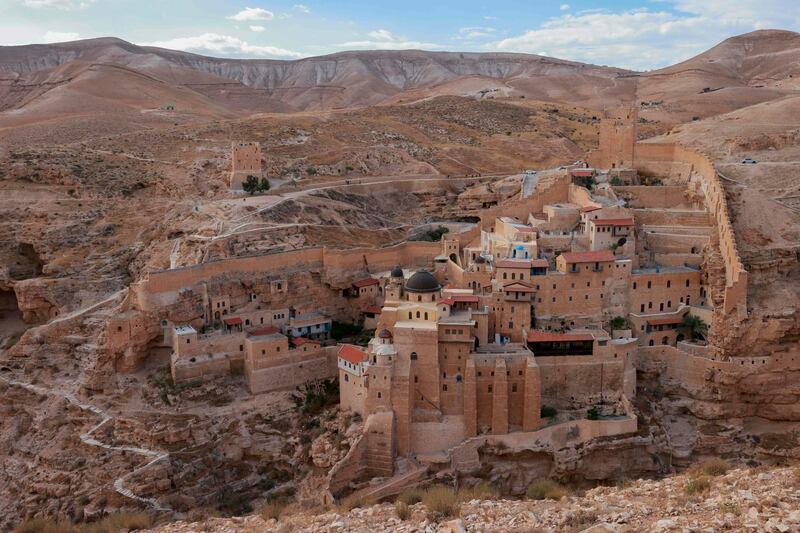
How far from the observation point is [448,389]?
26875mm

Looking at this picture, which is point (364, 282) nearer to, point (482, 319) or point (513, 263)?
point (513, 263)

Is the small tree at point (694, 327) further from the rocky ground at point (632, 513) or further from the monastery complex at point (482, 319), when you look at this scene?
the rocky ground at point (632, 513)

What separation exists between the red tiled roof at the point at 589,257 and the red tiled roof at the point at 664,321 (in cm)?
290

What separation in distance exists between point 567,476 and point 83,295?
22748 mm

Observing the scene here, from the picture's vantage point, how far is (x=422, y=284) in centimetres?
2841

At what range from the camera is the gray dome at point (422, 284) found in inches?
→ 1113

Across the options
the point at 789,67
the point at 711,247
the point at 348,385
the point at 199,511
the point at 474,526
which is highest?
the point at 789,67

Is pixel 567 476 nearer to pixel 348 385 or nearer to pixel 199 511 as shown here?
pixel 348 385

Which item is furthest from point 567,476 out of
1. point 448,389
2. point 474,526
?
point 474,526

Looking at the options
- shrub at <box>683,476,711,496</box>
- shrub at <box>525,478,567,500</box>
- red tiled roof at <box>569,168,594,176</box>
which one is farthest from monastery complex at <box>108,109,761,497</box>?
shrub at <box>683,476,711,496</box>

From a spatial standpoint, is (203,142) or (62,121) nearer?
(203,142)

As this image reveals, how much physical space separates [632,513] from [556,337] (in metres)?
15.4

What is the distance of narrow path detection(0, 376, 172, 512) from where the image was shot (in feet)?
84.7

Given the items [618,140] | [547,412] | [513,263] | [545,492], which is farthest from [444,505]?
[618,140]
